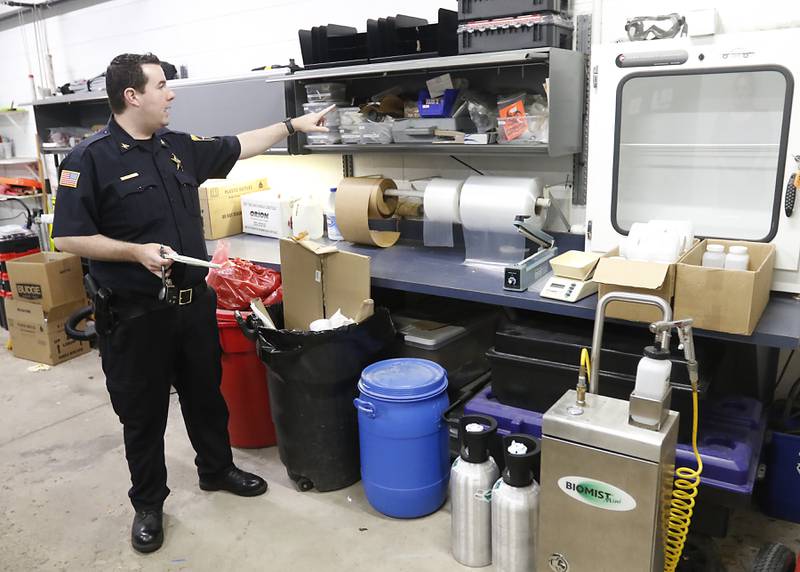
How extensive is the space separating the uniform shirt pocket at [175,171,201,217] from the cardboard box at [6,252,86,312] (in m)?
2.01

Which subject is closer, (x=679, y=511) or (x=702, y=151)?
(x=679, y=511)

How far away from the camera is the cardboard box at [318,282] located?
2570mm

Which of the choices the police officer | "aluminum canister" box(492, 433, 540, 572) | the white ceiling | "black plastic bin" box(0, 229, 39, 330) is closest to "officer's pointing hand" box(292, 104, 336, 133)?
the police officer

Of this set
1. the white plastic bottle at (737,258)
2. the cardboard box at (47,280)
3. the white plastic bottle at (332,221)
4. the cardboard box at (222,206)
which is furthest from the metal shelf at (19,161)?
the white plastic bottle at (737,258)

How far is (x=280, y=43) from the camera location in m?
3.79

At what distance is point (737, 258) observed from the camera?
77.4 inches

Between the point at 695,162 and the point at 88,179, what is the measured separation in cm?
217

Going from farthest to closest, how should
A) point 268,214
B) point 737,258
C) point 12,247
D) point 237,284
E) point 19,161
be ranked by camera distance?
point 19,161
point 12,247
point 268,214
point 237,284
point 737,258

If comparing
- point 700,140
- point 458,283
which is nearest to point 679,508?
point 458,283

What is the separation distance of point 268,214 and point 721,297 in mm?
2372

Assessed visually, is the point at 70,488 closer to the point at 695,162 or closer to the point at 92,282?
A: the point at 92,282

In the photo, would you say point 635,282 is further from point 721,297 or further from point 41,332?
point 41,332

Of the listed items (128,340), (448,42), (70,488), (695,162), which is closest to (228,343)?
(128,340)

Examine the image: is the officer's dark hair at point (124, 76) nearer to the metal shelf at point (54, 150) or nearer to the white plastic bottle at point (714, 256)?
the white plastic bottle at point (714, 256)
